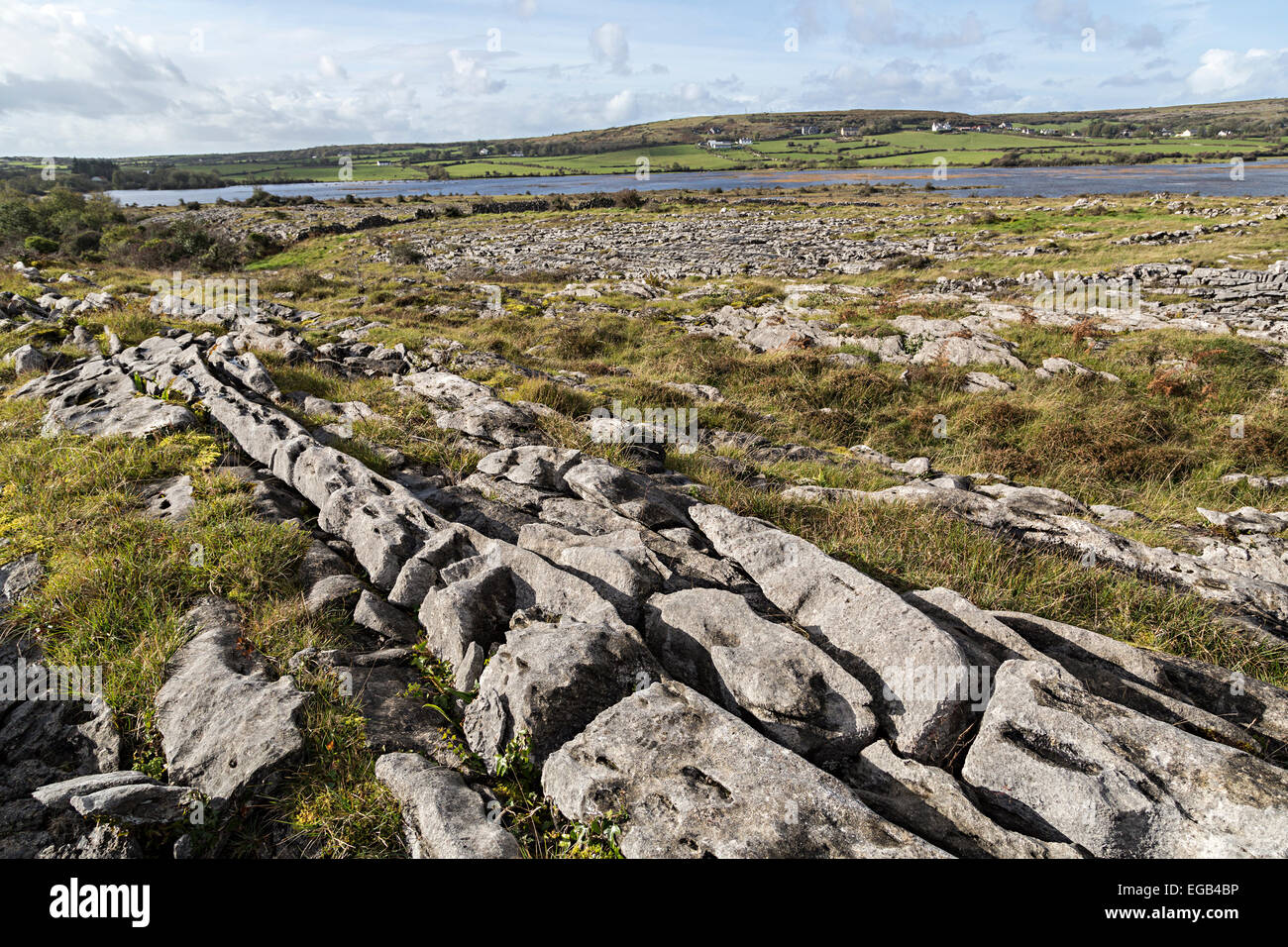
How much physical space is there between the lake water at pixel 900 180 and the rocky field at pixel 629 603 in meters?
92.3

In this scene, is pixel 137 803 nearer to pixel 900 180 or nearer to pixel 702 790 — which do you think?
pixel 702 790

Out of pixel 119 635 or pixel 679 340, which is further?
pixel 679 340

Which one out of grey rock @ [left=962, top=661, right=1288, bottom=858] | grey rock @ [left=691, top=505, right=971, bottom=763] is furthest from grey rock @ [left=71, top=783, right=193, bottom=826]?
grey rock @ [left=962, top=661, right=1288, bottom=858]

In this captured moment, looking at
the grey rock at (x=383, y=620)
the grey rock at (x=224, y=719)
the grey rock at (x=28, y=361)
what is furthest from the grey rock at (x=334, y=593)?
the grey rock at (x=28, y=361)

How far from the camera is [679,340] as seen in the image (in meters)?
22.6

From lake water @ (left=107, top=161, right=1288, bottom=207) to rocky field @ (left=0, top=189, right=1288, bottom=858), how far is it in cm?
9231

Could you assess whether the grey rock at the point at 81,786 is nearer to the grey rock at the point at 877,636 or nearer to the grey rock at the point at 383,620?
the grey rock at the point at 383,620

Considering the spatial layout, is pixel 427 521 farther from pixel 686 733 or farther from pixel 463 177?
pixel 463 177

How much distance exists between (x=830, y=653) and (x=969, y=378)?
15.4m

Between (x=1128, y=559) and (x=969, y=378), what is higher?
(x=969, y=378)

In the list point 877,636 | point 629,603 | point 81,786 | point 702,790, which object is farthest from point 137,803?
point 877,636

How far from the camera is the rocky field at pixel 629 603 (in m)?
4.03
